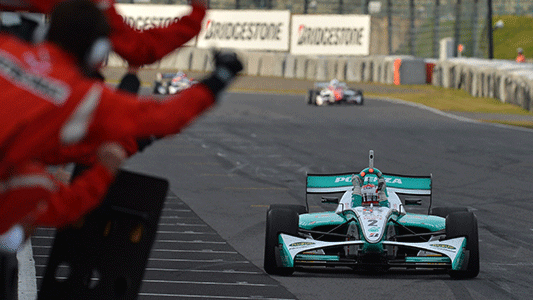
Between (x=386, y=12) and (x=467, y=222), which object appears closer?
(x=467, y=222)

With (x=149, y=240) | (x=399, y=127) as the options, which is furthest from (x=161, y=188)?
(x=399, y=127)

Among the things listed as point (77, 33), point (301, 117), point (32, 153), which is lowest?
point (301, 117)

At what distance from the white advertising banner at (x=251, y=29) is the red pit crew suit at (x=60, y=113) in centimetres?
4615

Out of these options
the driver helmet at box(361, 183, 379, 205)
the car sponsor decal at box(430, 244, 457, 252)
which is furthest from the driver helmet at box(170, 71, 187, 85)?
the car sponsor decal at box(430, 244, 457, 252)

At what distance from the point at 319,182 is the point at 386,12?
129ft

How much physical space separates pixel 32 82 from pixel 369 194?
22.8 feet

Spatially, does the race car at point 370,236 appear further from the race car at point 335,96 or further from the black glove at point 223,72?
the race car at point 335,96

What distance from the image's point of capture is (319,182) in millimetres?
10719

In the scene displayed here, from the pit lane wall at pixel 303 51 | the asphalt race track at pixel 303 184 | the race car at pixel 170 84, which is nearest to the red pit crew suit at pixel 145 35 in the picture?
the asphalt race track at pixel 303 184

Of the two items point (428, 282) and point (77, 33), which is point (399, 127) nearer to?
point (428, 282)

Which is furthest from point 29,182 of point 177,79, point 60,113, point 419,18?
point 419,18

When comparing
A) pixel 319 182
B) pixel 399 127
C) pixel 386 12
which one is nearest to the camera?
pixel 319 182

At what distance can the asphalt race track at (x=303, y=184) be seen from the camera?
29.1 feet

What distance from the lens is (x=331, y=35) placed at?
1908 inches
